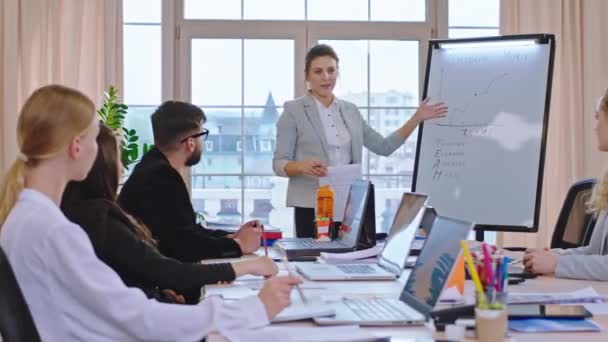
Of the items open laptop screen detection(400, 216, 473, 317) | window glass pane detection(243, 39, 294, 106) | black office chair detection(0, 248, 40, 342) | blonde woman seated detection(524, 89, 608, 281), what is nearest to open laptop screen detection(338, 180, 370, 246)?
blonde woman seated detection(524, 89, 608, 281)

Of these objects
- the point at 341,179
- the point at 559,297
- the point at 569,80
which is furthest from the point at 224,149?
the point at 559,297

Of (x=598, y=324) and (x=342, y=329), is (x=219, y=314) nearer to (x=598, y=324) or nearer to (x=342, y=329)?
(x=342, y=329)

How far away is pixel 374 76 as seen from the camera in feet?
16.6

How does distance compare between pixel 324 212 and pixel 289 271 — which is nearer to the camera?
pixel 289 271

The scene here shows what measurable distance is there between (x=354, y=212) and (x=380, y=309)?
1.20 meters

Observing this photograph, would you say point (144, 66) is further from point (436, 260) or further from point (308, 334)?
point (308, 334)

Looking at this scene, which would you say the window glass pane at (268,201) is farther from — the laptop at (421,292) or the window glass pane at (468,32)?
the laptop at (421,292)

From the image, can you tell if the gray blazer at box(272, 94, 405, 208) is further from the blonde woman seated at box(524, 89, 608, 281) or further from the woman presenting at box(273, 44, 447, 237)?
the blonde woman seated at box(524, 89, 608, 281)

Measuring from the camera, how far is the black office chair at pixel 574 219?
10.2ft

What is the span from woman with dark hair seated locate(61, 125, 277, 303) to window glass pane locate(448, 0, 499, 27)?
3614 mm

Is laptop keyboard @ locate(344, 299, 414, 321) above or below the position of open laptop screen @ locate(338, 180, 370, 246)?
below

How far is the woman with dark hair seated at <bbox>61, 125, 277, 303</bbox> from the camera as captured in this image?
1882 millimetres

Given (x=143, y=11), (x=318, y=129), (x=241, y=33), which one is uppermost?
(x=143, y=11)

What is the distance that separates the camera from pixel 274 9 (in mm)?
5000
